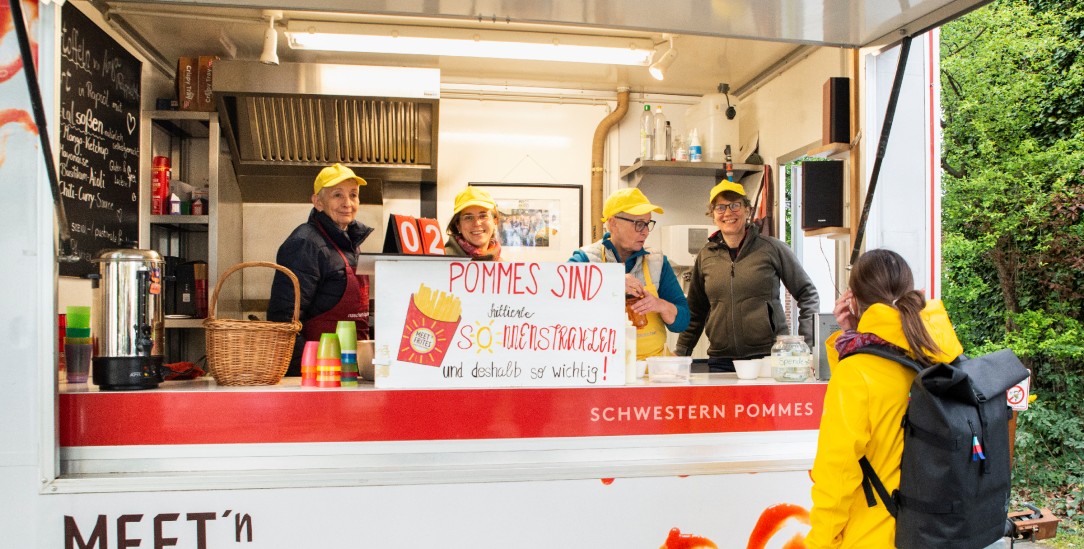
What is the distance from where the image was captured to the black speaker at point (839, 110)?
9.99 ft

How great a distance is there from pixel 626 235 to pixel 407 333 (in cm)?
119

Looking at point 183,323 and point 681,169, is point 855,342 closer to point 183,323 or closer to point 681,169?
point 681,169

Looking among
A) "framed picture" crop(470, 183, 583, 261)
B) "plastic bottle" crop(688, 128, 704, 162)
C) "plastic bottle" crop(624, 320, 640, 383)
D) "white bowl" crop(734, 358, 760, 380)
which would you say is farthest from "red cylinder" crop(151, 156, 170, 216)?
"white bowl" crop(734, 358, 760, 380)

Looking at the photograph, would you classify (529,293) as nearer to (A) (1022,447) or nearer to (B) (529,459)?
(B) (529,459)

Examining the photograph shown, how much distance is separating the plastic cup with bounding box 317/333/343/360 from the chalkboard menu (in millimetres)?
1689

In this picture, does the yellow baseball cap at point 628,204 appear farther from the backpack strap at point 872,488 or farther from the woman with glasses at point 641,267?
the backpack strap at point 872,488

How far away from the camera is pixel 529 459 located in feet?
7.90

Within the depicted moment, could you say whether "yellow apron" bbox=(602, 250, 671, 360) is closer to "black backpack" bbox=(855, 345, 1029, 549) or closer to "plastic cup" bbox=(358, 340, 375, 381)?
"plastic cup" bbox=(358, 340, 375, 381)

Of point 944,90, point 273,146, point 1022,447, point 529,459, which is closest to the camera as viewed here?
point 529,459

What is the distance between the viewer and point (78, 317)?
236cm

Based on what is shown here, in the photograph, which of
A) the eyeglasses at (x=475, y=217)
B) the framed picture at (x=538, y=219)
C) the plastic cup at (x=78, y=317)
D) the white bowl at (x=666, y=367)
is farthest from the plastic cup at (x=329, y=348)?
the framed picture at (x=538, y=219)

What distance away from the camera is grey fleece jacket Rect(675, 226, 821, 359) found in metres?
3.98

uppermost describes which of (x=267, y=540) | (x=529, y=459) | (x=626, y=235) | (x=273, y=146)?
(x=273, y=146)

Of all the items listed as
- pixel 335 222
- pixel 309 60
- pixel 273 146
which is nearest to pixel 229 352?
pixel 335 222
